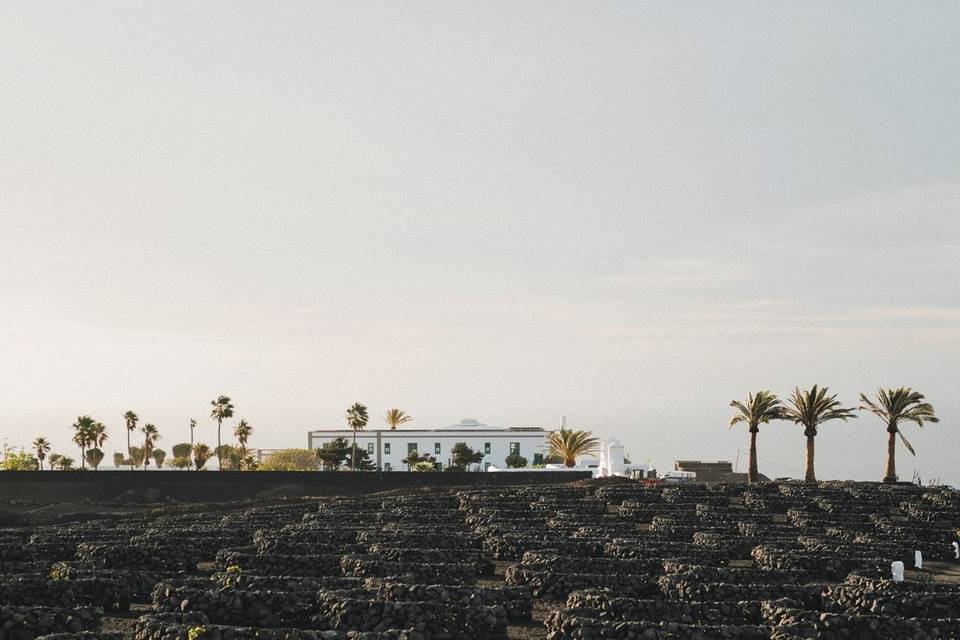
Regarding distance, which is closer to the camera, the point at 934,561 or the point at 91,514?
the point at 934,561

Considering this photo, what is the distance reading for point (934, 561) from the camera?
35312 mm

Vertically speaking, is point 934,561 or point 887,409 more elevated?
point 887,409

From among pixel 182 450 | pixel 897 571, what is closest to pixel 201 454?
pixel 182 450

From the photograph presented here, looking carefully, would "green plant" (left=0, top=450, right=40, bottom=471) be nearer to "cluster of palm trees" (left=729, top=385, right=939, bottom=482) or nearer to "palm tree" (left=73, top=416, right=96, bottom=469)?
"palm tree" (left=73, top=416, right=96, bottom=469)

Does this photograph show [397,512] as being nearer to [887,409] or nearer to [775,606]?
[775,606]

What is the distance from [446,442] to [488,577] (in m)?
82.5

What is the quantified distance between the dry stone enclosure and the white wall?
64864mm

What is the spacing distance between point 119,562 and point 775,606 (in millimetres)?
18729

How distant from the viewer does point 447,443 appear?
11225 centimetres

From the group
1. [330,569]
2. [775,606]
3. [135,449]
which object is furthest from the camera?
[135,449]

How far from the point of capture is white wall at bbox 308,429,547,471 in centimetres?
11088

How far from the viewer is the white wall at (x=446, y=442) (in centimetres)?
11088

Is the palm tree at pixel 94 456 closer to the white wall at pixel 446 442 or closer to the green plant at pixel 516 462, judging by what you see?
the white wall at pixel 446 442

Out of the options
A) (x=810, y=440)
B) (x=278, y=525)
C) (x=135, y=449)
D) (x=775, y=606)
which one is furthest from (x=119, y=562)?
(x=135, y=449)
